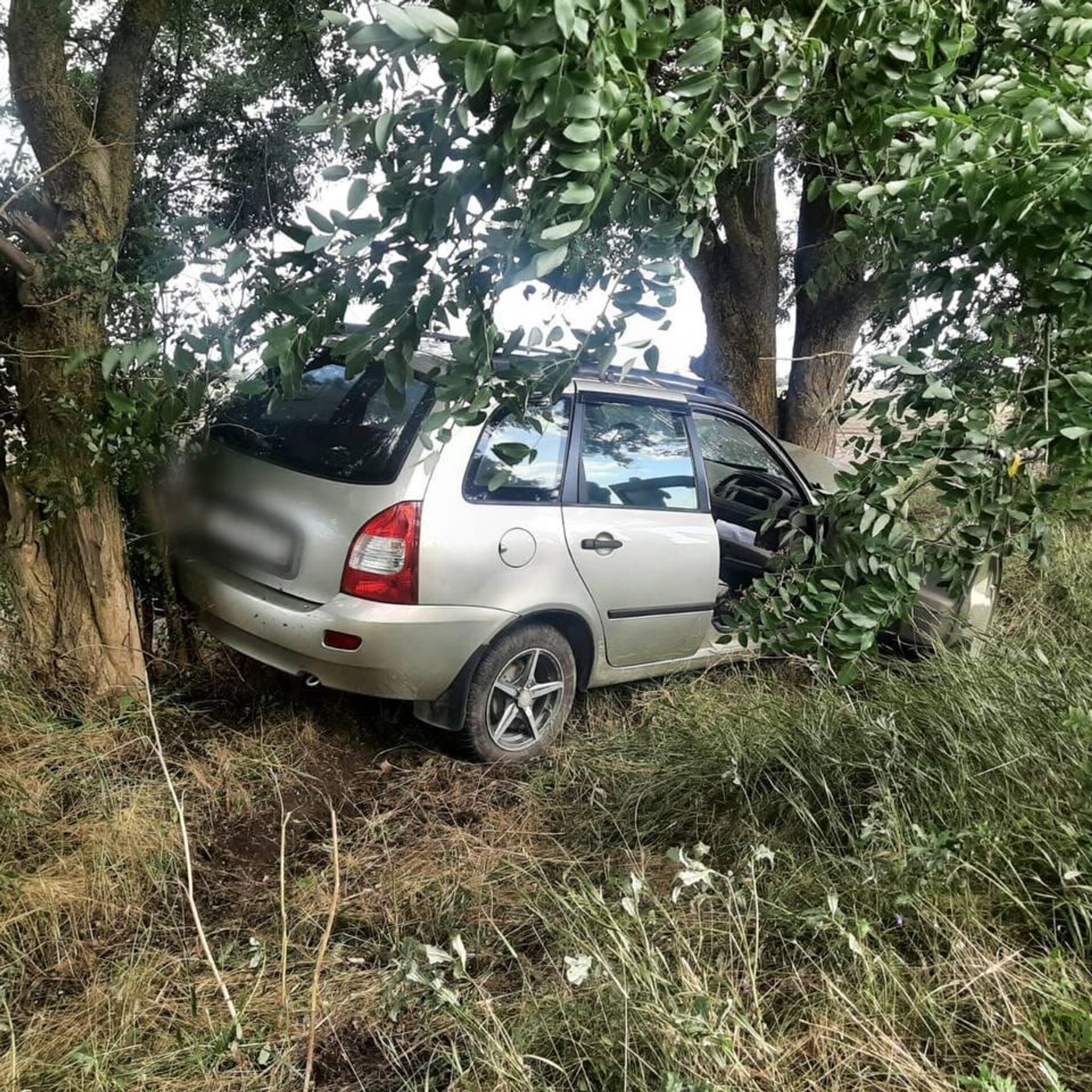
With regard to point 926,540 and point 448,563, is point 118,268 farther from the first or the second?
point 926,540

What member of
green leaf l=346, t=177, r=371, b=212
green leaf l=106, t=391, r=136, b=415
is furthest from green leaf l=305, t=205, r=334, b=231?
green leaf l=106, t=391, r=136, b=415

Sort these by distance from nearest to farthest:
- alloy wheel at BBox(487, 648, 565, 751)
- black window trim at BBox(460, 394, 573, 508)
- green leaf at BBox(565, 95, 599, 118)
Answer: green leaf at BBox(565, 95, 599, 118), black window trim at BBox(460, 394, 573, 508), alloy wheel at BBox(487, 648, 565, 751)

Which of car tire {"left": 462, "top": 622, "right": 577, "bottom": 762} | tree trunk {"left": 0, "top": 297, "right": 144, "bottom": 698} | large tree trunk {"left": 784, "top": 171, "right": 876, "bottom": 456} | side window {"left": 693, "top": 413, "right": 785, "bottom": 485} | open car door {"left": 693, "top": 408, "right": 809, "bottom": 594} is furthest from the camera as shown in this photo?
large tree trunk {"left": 784, "top": 171, "right": 876, "bottom": 456}

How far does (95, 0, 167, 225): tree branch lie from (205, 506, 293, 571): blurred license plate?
1170 millimetres

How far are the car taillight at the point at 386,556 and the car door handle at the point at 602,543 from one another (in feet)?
2.79

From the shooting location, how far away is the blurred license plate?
3.22m

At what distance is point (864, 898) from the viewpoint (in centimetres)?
213

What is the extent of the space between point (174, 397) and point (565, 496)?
2.02 m

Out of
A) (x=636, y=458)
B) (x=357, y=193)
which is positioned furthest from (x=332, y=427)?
(x=357, y=193)

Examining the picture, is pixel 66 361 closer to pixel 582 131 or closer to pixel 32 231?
pixel 32 231

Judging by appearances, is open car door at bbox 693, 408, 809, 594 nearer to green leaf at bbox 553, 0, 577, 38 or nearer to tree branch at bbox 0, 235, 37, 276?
tree branch at bbox 0, 235, 37, 276

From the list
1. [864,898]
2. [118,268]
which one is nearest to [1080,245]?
[864,898]

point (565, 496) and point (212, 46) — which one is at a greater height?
point (212, 46)

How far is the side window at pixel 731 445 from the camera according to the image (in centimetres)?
447
